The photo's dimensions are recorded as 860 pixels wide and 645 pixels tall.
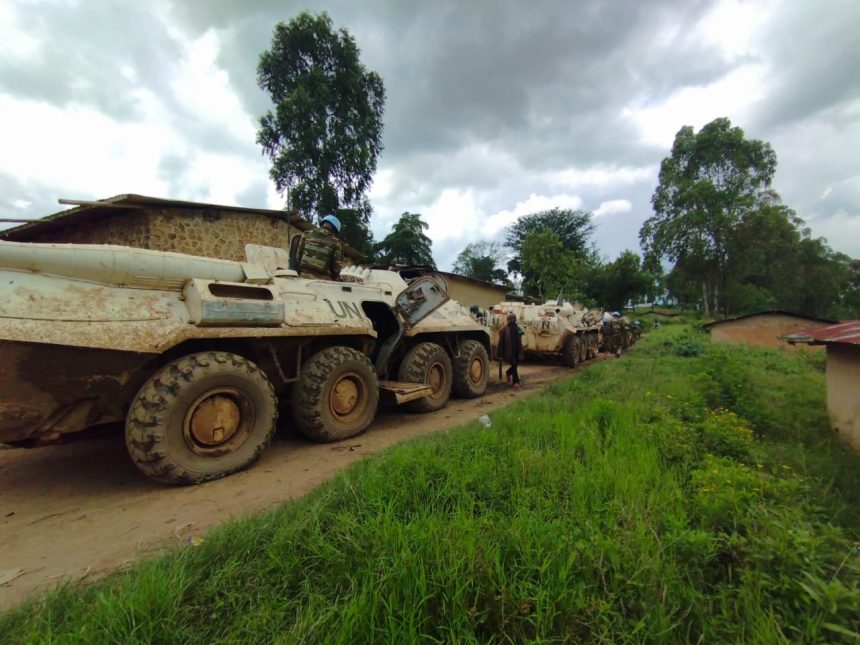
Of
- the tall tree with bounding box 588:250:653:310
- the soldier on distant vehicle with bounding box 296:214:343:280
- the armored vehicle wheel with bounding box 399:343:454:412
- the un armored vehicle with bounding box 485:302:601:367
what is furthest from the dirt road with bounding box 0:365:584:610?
the tall tree with bounding box 588:250:653:310

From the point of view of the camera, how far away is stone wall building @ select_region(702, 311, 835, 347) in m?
13.4

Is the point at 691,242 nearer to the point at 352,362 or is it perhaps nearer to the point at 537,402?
the point at 537,402

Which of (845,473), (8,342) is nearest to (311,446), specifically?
(8,342)

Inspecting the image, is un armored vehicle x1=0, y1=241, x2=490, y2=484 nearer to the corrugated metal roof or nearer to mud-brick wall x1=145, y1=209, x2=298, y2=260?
mud-brick wall x1=145, y1=209, x2=298, y2=260

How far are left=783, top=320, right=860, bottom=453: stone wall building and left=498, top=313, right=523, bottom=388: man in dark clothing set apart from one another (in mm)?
4538

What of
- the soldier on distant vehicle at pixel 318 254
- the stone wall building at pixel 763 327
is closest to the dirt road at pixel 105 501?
the soldier on distant vehicle at pixel 318 254

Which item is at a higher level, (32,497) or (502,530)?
(502,530)

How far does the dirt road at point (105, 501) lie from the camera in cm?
217

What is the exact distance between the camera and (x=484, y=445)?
328 centimetres

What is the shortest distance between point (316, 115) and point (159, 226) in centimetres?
1145

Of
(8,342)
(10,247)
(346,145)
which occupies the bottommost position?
(8,342)

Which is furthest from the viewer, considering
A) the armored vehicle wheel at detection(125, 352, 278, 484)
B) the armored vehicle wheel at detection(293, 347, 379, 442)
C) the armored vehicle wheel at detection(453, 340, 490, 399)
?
the armored vehicle wheel at detection(453, 340, 490, 399)

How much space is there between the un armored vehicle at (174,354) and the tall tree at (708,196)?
27.5 metres

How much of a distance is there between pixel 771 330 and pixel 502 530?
54.1ft
